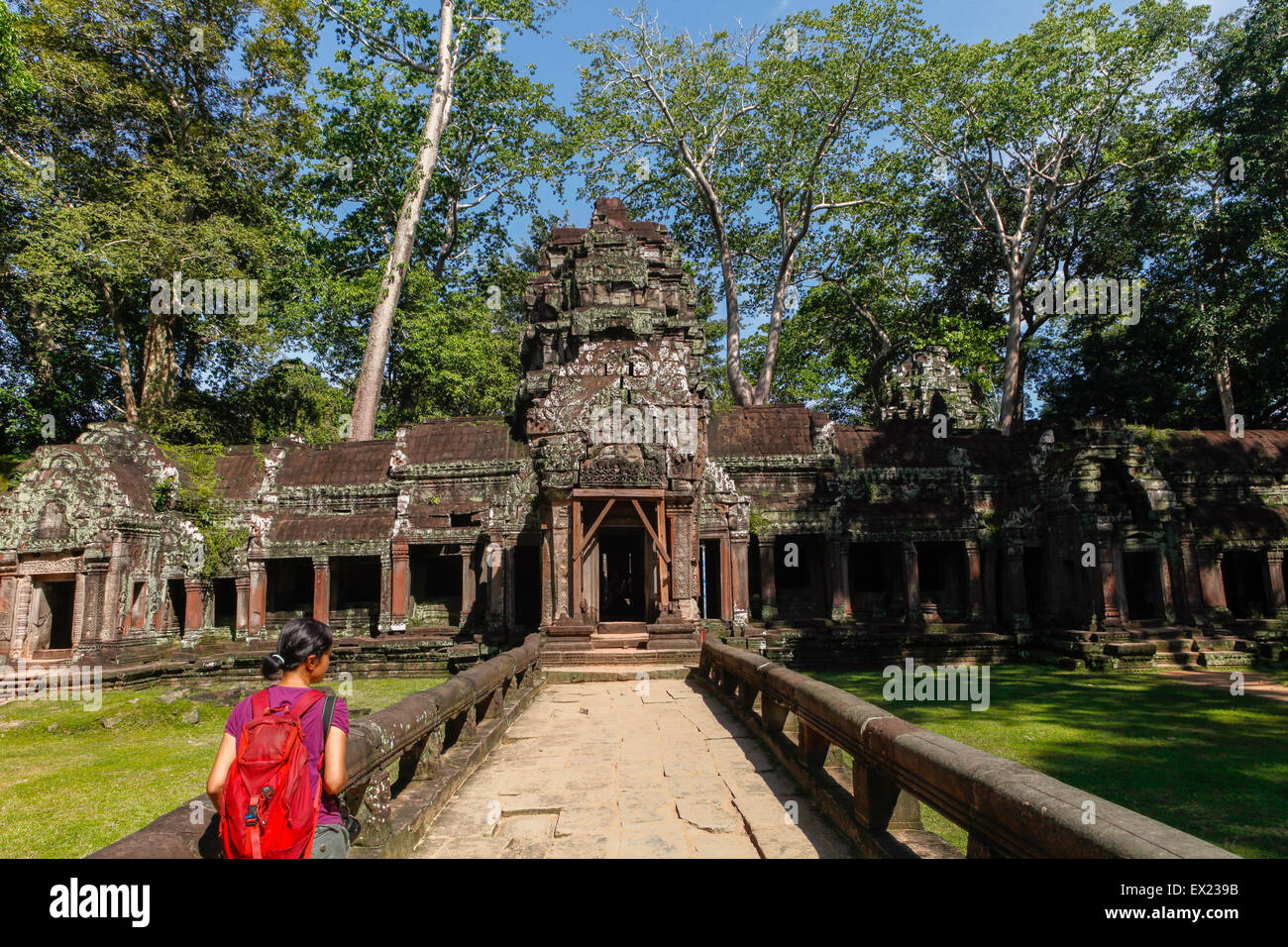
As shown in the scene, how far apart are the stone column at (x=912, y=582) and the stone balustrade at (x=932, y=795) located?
496 inches

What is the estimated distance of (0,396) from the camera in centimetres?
2478

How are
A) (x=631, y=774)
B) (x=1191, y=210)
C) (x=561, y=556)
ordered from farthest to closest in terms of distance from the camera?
(x=1191, y=210) < (x=561, y=556) < (x=631, y=774)

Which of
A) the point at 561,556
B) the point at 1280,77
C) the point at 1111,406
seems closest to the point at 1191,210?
the point at 1280,77

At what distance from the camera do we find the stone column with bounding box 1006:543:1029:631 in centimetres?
1759

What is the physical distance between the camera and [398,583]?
19078 mm

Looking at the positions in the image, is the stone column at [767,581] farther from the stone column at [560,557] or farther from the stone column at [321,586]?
the stone column at [321,586]

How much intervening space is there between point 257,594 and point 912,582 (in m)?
16.8

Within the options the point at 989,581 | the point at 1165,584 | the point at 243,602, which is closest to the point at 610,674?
the point at 989,581

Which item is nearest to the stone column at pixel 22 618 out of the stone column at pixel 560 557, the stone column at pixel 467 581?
the stone column at pixel 467 581

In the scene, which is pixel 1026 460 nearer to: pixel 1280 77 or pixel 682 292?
pixel 682 292

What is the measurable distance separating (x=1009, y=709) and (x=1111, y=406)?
23679mm

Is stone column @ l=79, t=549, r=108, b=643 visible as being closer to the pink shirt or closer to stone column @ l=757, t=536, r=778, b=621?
stone column @ l=757, t=536, r=778, b=621

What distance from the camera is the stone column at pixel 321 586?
63.0 feet

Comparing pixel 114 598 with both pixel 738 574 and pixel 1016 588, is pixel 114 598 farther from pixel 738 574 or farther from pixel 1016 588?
pixel 1016 588
